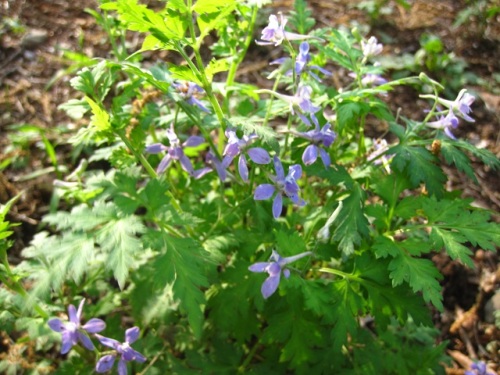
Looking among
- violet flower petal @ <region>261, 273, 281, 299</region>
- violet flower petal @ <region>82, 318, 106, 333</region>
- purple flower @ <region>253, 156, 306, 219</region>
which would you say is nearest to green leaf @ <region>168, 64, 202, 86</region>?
purple flower @ <region>253, 156, 306, 219</region>

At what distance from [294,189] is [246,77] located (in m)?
2.91

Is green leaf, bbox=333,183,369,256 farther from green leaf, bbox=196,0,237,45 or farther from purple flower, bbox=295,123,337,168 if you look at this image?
green leaf, bbox=196,0,237,45

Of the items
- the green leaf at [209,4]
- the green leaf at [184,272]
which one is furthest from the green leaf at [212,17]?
the green leaf at [184,272]

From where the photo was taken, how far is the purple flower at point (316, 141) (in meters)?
2.01

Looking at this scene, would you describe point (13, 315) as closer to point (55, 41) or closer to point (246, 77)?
point (246, 77)

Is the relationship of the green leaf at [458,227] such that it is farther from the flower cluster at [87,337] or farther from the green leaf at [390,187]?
the flower cluster at [87,337]

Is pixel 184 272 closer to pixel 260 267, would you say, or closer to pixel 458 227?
pixel 260 267

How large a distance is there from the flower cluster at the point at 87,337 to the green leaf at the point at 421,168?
56.6 inches

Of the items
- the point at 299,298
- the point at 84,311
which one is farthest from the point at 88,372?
the point at 299,298

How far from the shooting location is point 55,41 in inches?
193

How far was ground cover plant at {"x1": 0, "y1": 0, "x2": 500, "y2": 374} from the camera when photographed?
1927mm

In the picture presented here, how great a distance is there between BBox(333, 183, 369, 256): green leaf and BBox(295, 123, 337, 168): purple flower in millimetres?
214

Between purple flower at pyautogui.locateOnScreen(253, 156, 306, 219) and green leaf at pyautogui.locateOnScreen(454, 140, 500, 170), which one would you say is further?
green leaf at pyautogui.locateOnScreen(454, 140, 500, 170)

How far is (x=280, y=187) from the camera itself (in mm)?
1979
